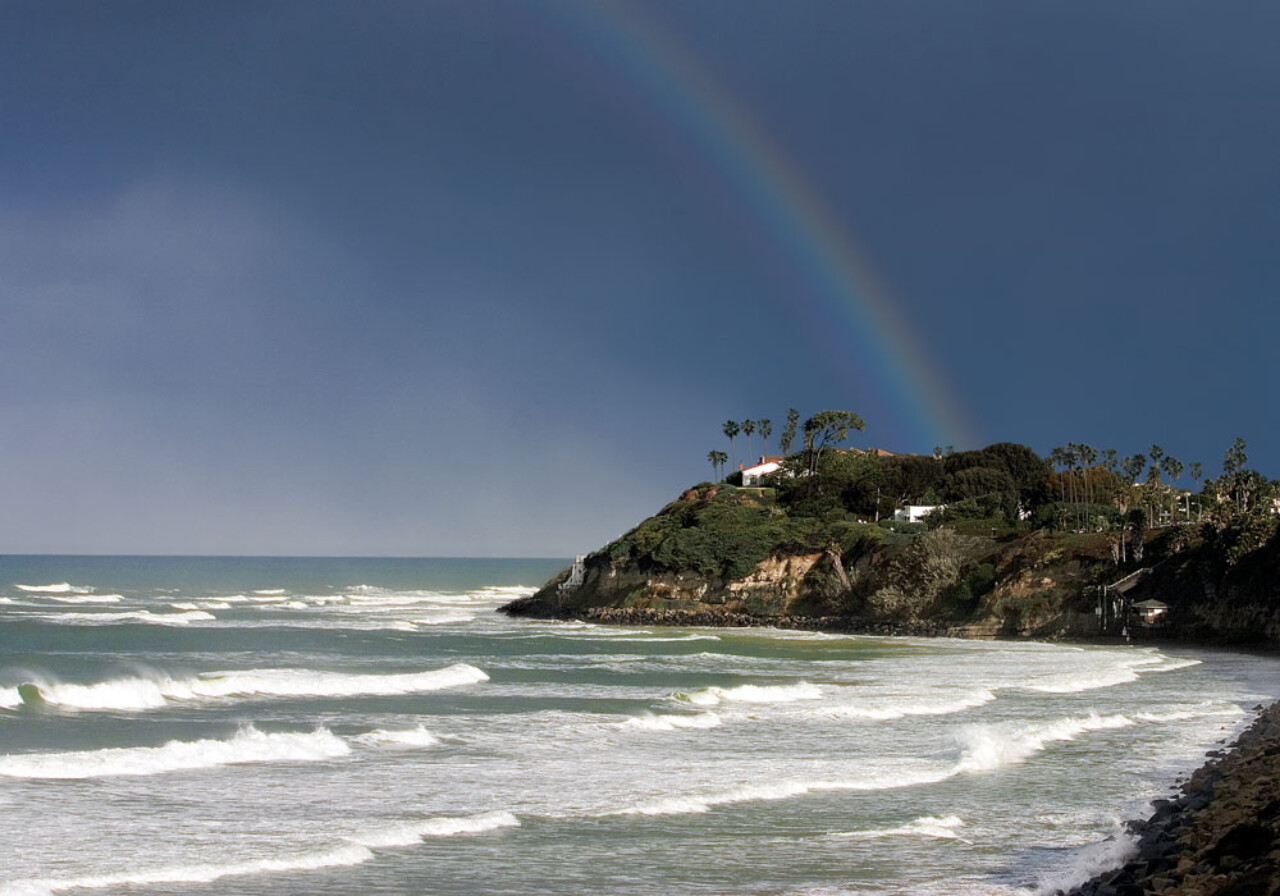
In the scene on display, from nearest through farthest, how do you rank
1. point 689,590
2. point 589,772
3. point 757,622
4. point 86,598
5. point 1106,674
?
point 589,772 < point 1106,674 < point 757,622 < point 689,590 < point 86,598

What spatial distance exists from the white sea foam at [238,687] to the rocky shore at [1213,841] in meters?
25.6

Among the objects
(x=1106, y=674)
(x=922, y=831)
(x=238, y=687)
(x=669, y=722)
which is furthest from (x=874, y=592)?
(x=922, y=831)

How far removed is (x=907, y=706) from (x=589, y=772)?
13.9 metres

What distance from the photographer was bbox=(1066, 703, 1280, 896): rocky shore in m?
12.1

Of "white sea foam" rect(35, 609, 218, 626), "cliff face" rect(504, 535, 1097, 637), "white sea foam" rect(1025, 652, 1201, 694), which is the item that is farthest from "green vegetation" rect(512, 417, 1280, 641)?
"white sea foam" rect(35, 609, 218, 626)

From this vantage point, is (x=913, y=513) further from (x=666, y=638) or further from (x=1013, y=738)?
(x=1013, y=738)

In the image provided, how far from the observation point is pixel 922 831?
685 inches

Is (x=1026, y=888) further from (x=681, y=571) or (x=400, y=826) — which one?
(x=681, y=571)

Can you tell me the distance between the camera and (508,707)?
33562 millimetres

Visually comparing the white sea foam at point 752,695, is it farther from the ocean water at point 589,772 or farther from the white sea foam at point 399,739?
the white sea foam at point 399,739

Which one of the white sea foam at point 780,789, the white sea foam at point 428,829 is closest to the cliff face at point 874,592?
the white sea foam at point 780,789

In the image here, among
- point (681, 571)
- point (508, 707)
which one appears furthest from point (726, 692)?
point (681, 571)

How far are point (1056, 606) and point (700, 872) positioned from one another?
61.4 m

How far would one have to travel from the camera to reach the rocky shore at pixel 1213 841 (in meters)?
12.1
